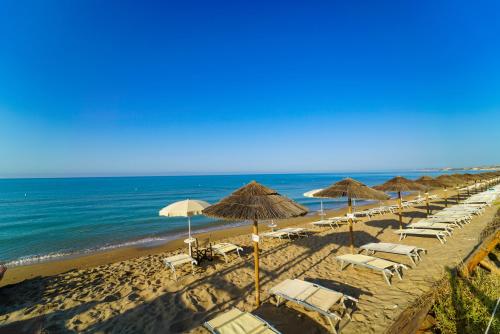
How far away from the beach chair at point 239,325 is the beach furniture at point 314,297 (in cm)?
90

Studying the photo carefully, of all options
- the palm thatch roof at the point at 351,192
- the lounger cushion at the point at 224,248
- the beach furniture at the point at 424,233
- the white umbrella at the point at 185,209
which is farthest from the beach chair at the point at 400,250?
the white umbrella at the point at 185,209

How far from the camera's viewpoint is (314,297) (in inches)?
169

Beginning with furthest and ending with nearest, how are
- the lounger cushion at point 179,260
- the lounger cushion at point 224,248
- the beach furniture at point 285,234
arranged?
the beach furniture at point 285,234 → the lounger cushion at point 224,248 → the lounger cushion at point 179,260

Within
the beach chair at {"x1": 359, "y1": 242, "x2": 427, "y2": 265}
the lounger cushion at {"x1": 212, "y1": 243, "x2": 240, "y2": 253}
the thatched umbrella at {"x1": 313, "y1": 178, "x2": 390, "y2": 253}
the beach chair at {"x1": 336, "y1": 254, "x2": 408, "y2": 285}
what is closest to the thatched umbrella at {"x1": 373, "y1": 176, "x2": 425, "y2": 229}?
the thatched umbrella at {"x1": 313, "y1": 178, "x2": 390, "y2": 253}

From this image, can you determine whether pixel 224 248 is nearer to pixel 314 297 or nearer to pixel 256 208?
pixel 256 208

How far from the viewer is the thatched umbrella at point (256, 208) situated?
4598 mm

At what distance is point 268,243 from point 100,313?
648 cm

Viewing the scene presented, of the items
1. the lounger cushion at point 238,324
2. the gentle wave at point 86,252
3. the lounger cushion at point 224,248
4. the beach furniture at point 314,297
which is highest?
Answer: the lounger cushion at point 238,324

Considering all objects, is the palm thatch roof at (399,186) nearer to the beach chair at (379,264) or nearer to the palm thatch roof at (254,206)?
the beach chair at (379,264)

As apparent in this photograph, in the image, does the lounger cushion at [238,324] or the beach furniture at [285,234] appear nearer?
the lounger cushion at [238,324]

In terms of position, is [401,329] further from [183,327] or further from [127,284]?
[127,284]

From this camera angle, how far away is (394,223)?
43.0ft

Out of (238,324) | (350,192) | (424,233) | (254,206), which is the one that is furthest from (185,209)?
(424,233)

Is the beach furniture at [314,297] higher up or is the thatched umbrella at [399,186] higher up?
the thatched umbrella at [399,186]
